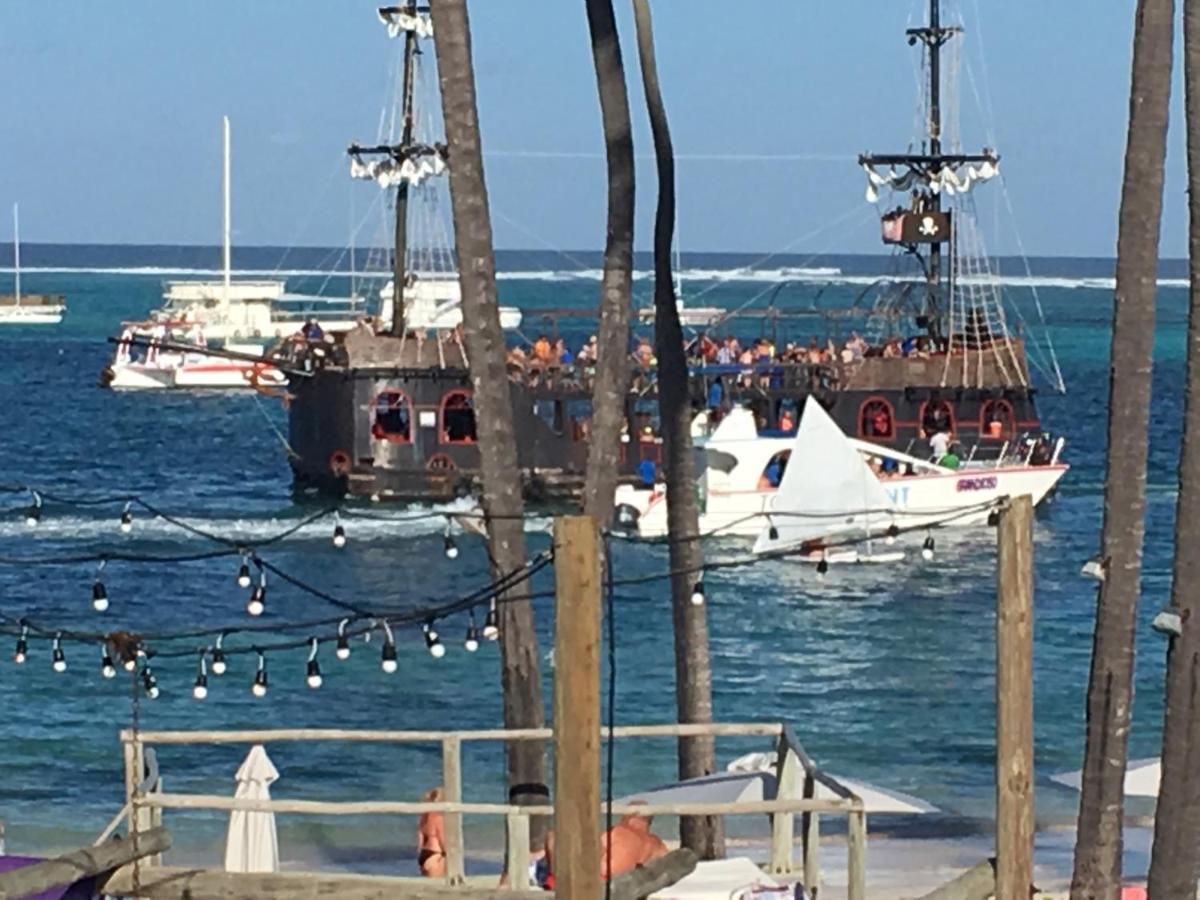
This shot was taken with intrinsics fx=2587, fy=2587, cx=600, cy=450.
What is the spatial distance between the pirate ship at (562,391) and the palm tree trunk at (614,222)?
38202 millimetres

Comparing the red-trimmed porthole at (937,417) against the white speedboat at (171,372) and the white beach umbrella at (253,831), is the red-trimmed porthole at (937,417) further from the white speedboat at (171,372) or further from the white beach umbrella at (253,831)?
the white speedboat at (171,372)

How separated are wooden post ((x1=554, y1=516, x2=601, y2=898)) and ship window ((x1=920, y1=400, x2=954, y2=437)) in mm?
50234

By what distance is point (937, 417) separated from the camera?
6053 cm

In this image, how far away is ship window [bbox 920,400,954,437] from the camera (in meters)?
60.4

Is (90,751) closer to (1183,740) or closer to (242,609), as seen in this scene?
(242,609)

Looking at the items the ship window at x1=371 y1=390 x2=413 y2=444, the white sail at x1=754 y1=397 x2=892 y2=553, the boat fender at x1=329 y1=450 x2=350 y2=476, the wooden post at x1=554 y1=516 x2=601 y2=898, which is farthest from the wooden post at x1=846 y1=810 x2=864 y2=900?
the boat fender at x1=329 y1=450 x2=350 y2=476

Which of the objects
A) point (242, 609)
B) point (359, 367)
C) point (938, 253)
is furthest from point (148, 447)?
point (242, 609)

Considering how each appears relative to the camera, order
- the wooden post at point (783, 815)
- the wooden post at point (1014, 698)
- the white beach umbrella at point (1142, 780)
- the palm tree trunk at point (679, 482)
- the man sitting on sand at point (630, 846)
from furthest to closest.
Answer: the white beach umbrella at point (1142, 780), the palm tree trunk at point (679, 482), the wooden post at point (783, 815), the man sitting on sand at point (630, 846), the wooden post at point (1014, 698)

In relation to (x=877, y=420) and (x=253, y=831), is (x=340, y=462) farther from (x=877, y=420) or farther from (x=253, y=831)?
(x=253, y=831)

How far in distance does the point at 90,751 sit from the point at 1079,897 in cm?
1647

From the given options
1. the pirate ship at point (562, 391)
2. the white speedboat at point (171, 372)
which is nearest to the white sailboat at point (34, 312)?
the white speedboat at point (171, 372)

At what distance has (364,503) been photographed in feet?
192

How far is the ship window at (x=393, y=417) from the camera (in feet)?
192

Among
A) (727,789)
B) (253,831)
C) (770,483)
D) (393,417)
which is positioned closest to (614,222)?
(727,789)
